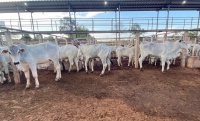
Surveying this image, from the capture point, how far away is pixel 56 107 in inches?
137

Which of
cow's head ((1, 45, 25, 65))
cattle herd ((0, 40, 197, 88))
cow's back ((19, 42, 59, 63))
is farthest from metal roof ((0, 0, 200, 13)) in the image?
cow's head ((1, 45, 25, 65))

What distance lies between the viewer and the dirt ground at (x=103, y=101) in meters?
3.07

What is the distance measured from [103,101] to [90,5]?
1444 centimetres

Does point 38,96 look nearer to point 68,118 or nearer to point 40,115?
point 40,115

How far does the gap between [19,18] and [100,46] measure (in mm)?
14178

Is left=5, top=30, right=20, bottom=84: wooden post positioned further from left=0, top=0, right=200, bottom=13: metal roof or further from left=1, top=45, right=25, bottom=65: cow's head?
left=0, top=0, right=200, bottom=13: metal roof

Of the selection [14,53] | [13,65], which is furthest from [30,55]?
[13,65]

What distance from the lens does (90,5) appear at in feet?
52.1

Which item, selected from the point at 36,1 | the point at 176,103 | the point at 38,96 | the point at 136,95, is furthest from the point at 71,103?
the point at 36,1

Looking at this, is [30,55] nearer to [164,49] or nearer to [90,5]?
[164,49]

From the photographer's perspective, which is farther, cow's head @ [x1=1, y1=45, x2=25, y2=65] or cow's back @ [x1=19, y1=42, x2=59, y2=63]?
cow's back @ [x1=19, y1=42, x2=59, y2=63]

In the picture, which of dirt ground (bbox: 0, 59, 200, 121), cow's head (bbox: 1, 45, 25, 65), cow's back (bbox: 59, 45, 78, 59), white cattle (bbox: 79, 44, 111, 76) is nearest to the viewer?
dirt ground (bbox: 0, 59, 200, 121)

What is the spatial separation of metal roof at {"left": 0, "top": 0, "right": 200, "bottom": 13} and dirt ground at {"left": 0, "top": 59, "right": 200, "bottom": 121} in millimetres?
12062

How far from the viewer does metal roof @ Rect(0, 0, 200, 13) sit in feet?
48.7
